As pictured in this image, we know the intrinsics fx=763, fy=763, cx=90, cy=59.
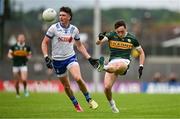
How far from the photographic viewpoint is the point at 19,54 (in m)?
32.5

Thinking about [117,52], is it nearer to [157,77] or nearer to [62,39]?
[62,39]

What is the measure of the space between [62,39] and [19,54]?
12216 millimetres

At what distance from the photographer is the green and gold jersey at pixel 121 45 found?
20234 millimetres

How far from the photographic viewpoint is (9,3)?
47.3m

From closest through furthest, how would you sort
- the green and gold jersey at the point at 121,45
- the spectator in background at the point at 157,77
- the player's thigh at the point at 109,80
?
the player's thigh at the point at 109,80 → the green and gold jersey at the point at 121,45 → the spectator in background at the point at 157,77

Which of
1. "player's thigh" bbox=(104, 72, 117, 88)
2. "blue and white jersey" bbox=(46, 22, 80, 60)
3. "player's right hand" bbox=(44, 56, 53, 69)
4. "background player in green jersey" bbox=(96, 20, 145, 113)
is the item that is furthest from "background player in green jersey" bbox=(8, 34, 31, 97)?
"player's thigh" bbox=(104, 72, 117, 88)

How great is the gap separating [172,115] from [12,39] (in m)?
32.5

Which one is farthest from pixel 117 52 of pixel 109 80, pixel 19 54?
pixel 19 54

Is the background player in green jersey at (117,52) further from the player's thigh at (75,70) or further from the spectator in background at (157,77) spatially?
the spectator in background at (157,77)

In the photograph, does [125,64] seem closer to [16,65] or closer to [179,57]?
[16,65]

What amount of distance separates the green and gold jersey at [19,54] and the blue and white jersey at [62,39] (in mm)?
11798

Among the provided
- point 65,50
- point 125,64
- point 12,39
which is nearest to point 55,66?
point 65,50

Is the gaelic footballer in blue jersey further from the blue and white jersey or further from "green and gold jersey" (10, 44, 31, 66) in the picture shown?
"green and gold jersey" (10, 44, 31, 66)

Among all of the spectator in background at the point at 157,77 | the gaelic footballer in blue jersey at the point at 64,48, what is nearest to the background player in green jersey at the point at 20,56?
the gaelic footballer in blue jersey at the point at 64,48
